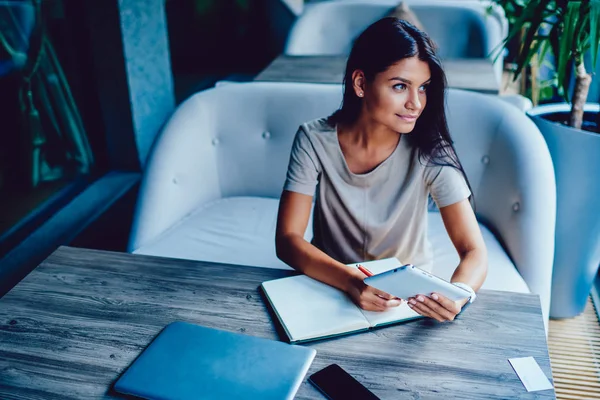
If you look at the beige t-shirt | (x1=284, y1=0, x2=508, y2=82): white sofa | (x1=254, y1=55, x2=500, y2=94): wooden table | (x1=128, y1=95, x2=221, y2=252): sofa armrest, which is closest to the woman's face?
the beige t-shirt

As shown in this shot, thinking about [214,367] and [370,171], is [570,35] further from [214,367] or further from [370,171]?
[214,367]

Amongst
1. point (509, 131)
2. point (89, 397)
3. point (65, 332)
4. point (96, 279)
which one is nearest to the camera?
point (89, 397)

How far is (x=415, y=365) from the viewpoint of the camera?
36.7 inches

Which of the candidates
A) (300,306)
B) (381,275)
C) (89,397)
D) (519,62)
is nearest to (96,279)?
(89,397)

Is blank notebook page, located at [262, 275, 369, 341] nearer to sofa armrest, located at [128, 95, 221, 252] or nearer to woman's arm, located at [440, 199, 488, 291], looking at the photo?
woman's arm, located at [440, 199, 488, 291]

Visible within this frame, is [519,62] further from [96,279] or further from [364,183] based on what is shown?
[96,279]

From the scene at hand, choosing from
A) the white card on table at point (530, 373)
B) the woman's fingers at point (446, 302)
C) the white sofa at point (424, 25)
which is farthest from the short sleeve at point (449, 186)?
the white sofa at point (424, 25)

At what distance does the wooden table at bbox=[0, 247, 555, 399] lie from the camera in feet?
2.96

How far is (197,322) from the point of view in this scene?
1055 millimetres

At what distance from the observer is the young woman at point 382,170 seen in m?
1.25

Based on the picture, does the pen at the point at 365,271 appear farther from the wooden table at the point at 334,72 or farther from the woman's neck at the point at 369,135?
the wooden table at the point at 334,72

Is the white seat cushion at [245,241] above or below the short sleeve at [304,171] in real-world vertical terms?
below

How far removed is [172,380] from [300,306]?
0.97 ft

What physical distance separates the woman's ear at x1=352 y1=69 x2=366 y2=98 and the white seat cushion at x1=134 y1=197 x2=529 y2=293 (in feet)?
2.12
